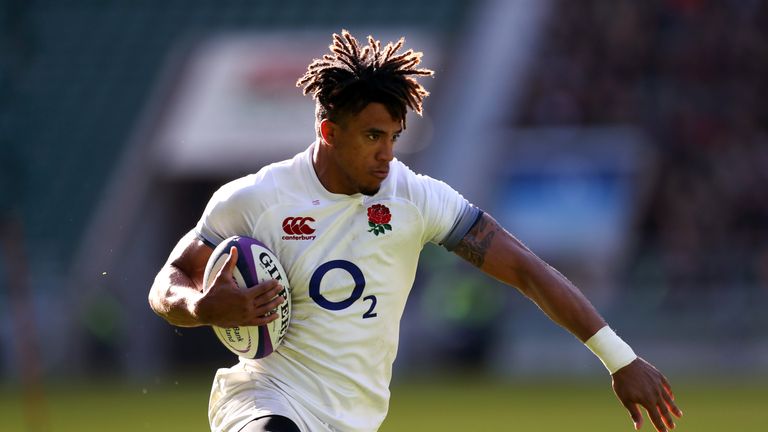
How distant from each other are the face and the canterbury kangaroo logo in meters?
0.26

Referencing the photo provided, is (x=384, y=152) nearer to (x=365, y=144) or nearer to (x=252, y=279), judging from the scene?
(x=365, y=144)

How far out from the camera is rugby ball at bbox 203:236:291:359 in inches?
229

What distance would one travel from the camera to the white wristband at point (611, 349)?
236 inches

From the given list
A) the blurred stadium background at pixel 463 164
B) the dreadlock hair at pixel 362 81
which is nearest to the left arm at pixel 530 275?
the dreadlock hair at pixel 362 81

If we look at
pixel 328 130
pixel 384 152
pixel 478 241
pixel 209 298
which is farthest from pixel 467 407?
pixel 209 298

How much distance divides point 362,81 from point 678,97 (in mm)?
19993

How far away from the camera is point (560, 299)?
6.04 metres

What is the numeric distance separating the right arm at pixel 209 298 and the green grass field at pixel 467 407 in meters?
8.29

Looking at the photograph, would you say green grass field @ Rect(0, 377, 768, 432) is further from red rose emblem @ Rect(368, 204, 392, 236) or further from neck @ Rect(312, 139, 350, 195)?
neck @ Rect(312, 139, 350, 195)

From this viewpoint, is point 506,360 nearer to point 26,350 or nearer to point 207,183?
point 207,183

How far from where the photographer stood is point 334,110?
6062 millimetres

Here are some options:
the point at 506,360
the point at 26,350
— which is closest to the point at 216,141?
the point at 506,360

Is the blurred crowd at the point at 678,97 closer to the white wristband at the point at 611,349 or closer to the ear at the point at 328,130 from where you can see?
the white wristband at the point at 611,349

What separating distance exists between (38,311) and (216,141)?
14.9 ft
